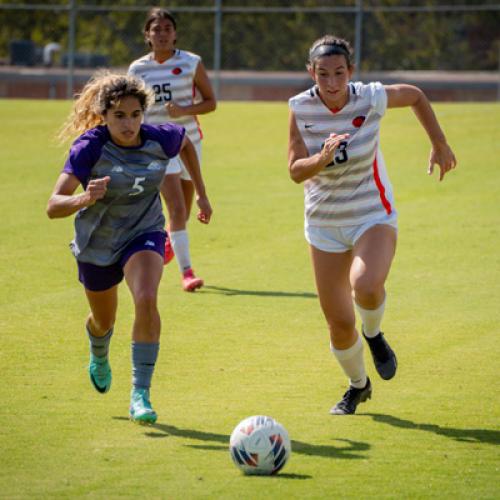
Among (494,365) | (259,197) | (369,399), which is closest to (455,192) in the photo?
(259,197)

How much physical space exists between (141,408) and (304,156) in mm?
1669

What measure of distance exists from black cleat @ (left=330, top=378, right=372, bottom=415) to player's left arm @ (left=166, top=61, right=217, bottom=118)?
4.83 metres

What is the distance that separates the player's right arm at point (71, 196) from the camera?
6391mm

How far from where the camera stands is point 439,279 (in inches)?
466

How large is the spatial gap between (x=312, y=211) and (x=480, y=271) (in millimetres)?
5313

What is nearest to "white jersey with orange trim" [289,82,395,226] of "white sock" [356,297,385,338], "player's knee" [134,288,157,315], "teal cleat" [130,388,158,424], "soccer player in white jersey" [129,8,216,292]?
"white sock" [356,297,385,338]

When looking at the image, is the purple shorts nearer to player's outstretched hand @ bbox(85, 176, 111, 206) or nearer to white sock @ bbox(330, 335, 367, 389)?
player's outstretched hand @ bbox(85, 176, 111, 206)

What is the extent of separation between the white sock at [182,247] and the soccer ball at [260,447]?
5.49 meters

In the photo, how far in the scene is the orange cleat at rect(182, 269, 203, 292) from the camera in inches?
445

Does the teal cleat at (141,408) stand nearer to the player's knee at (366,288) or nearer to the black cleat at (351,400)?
the black cleat at (351,400)

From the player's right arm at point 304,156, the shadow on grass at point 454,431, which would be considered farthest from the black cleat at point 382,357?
the player's right arm at point 304,156

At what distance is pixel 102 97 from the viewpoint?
273 inches

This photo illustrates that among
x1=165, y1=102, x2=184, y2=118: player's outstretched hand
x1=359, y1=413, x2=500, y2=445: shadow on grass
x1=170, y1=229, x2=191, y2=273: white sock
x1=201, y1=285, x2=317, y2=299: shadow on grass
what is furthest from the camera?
x1=165, y1=102, x2=184, y2=118: player's outstretched hand

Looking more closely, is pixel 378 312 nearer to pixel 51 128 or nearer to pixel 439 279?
pixel 439 279
